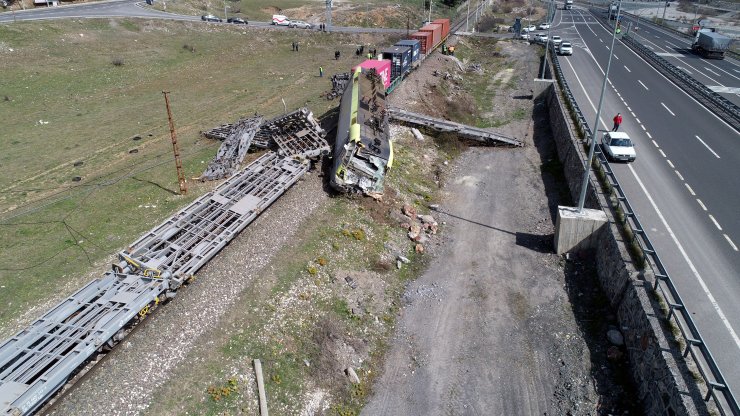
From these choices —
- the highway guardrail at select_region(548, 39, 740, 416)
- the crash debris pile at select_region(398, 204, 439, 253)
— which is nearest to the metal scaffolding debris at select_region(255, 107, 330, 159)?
the crash debris pile at select_region(398, 204, 439, 253)

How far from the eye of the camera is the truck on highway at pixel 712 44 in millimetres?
55938

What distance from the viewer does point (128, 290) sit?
53.0ft

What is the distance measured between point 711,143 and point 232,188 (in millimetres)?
30782

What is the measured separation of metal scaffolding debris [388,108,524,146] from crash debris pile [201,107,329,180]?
865cm

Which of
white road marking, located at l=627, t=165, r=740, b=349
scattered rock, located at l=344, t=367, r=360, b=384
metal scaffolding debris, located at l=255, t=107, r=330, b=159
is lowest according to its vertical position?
scattered rock, located at l=344, t=367, r=360, b=384

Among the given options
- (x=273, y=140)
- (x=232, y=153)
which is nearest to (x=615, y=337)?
(x=273, y=140)

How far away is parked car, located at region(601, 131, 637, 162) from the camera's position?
27.9m

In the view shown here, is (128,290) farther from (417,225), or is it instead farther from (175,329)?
(417,225)

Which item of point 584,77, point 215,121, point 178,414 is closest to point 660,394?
point 178,414

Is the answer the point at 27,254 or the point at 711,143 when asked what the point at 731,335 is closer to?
the point at 711,143

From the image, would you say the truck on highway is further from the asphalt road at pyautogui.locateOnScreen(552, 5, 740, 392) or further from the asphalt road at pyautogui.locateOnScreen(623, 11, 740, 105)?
the asphalt road at pyautogui.locateOnScreen(552, 5, 740, 392)

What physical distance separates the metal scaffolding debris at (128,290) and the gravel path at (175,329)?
21.8 inches

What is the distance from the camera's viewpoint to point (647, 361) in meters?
15.5

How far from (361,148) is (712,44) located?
56.0 m
